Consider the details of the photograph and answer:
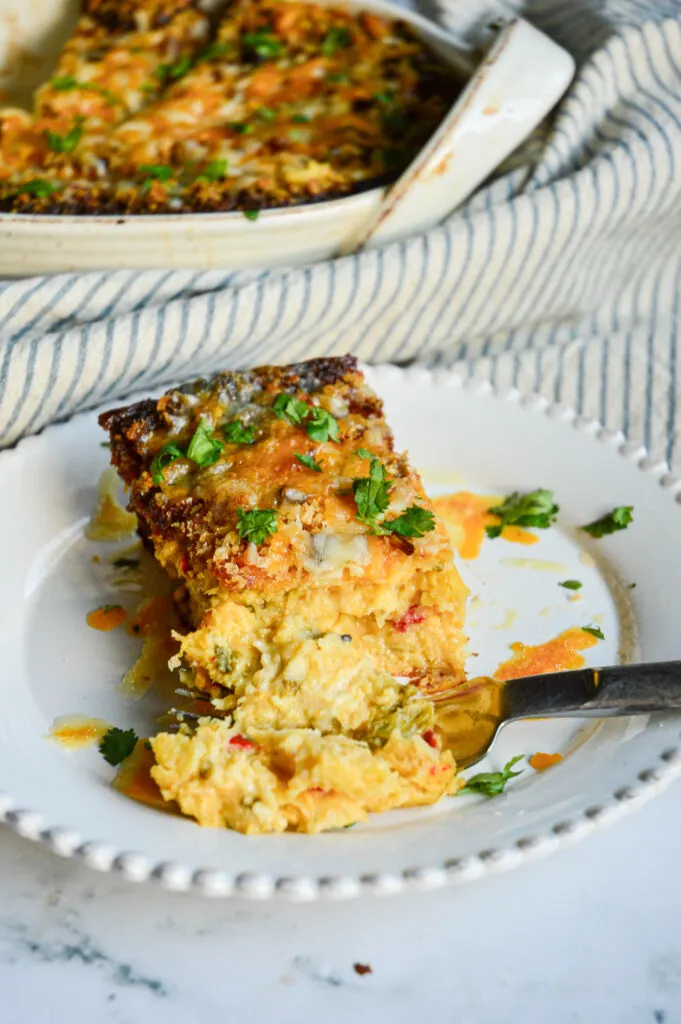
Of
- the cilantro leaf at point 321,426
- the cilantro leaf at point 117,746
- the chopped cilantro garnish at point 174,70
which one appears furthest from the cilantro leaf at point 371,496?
the chopped cilantro garnish at point 174,70

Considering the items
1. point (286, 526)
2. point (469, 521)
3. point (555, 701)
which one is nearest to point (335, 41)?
point (469, 521)

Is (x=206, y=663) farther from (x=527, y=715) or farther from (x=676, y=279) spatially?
(x=676, y=279)

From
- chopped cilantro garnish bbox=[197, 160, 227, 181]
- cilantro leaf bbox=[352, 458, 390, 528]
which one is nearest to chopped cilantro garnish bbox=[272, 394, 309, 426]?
cilantro leaf bbox=[352, 458, 390, 528]

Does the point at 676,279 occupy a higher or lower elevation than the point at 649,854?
higher

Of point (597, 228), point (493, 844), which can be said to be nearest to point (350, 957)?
point (493, 844)

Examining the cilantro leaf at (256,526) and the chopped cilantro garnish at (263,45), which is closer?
the cilantro leaf at (256,526)

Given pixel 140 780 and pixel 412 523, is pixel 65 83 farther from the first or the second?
pixel 140 780

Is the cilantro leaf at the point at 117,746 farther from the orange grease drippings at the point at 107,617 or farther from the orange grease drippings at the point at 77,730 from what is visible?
the orange grease drippings at the point at 107,617
